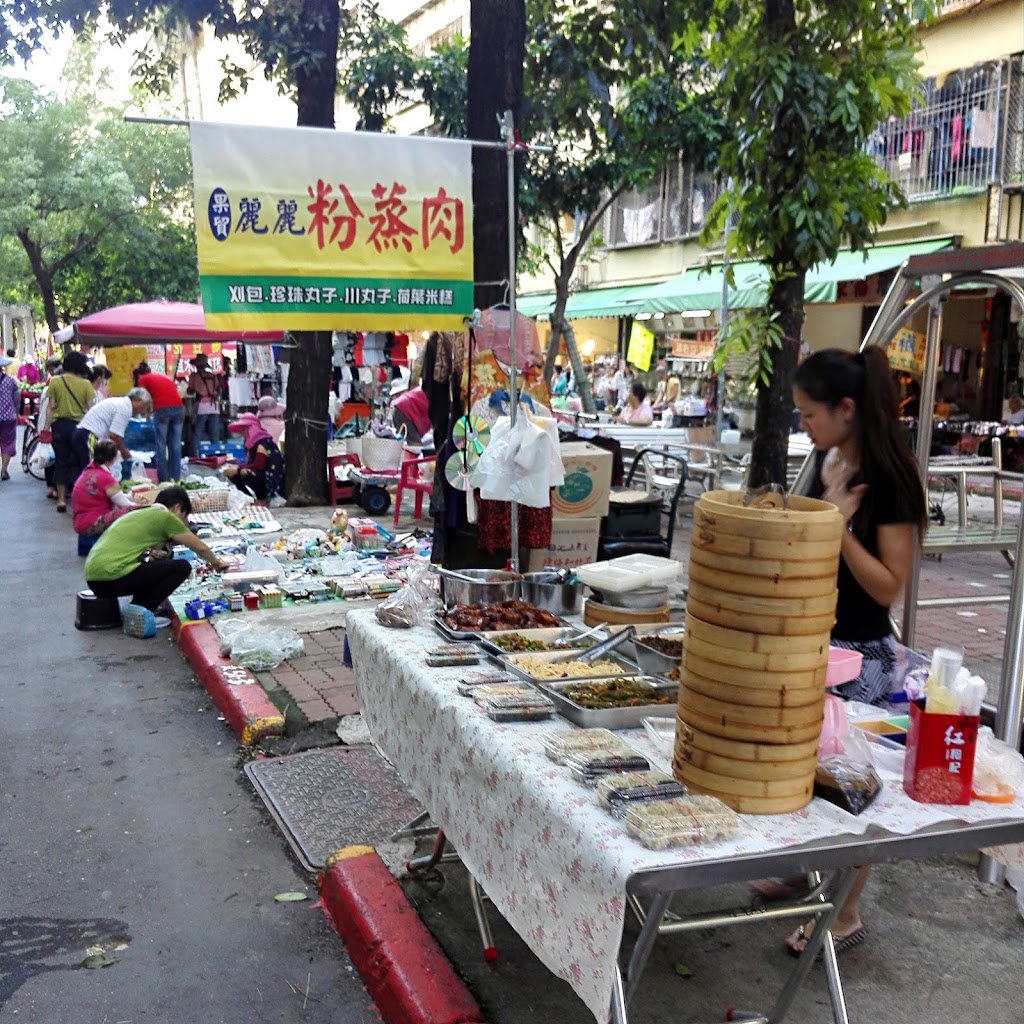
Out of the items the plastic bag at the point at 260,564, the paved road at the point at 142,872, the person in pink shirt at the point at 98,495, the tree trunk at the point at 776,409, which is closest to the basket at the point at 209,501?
the person in pink shirt at the point at 98,495

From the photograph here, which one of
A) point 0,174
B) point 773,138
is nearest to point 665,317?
point 0,174

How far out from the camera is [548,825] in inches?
87.5

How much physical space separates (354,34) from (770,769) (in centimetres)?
1323

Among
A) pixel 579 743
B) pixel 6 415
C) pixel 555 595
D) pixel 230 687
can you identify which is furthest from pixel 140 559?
pixel 6 415

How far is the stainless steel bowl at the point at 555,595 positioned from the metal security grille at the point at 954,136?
1420cm

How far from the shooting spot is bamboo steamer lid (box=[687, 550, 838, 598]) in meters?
2.08

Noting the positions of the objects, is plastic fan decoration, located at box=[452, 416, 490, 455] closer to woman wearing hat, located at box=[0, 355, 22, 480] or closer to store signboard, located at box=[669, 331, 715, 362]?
woman wearing hat, located at box=[0, 355, 22, 480]

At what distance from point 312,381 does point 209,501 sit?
6.02 feet

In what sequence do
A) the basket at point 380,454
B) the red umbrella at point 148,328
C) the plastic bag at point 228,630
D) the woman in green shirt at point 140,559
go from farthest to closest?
the red umbrella at point 148,328 → the basket at point 380,454 → the woman in green shirt at point 140,559 → the plastic bag at point 228,630

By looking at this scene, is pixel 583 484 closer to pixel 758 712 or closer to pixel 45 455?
pixel 758 712

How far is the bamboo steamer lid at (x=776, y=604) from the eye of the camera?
209 cm

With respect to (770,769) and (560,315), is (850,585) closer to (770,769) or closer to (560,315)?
(770,769)

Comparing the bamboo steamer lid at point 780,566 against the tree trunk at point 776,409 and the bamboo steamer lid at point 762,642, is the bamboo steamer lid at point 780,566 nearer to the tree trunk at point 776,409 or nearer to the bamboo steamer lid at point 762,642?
the bamboo steamer lid at point 762,642

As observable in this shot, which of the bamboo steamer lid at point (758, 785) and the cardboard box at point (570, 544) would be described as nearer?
the bamboo steamer lid at point (758, 785)
